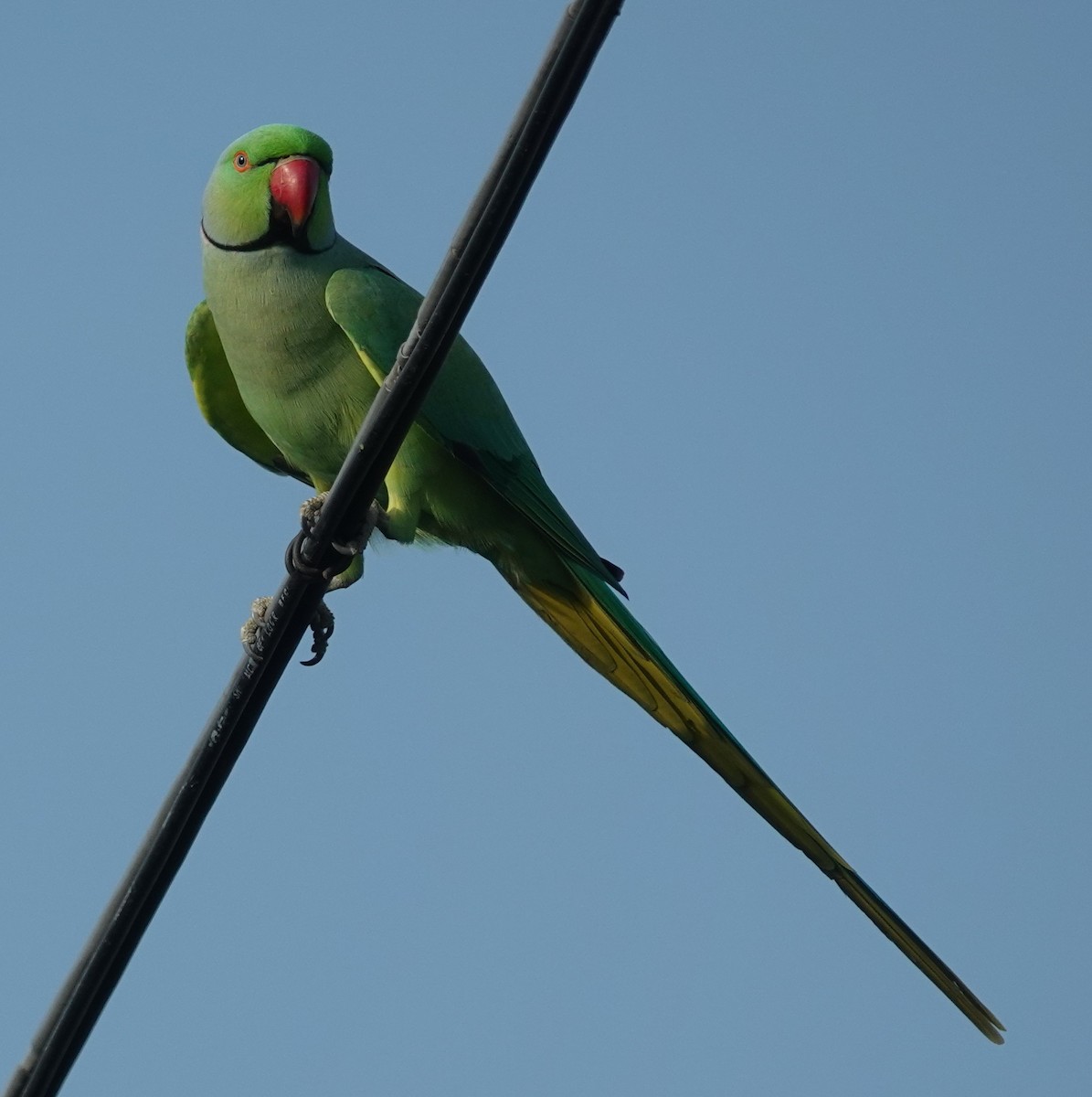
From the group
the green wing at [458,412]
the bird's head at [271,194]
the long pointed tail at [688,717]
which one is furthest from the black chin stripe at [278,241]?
the long pointed tail at [688,717]

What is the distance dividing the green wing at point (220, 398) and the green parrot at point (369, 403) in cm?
19

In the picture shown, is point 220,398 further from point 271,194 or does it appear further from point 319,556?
point 319,556

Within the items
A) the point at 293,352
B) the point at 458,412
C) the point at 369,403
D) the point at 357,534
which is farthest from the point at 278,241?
the point at 357,534

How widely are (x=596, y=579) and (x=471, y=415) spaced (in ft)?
2.10

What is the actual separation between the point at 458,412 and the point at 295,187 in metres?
0.90

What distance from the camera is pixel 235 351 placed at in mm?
4430

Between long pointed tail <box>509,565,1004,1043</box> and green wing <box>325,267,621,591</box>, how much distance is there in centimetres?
15

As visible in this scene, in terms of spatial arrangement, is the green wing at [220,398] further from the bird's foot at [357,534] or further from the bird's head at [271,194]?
Answer: the bird's foot at [357,534]

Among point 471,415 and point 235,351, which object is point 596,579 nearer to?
point 471,415

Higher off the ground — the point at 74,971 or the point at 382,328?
the point at 382,328

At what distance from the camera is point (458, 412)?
14.3 ft

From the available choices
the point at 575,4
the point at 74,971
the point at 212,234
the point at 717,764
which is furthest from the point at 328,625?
the point at 575,4

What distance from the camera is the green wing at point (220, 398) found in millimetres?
4801

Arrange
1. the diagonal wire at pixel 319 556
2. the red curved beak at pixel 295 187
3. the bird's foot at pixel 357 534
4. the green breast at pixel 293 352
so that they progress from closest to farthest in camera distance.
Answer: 1. the diagonal wire at pixel 319 556
2. the bird's foot at pixel 357 534
3. the green breast at pixel 293 352
4. the red curved beak at pixel 295 187
